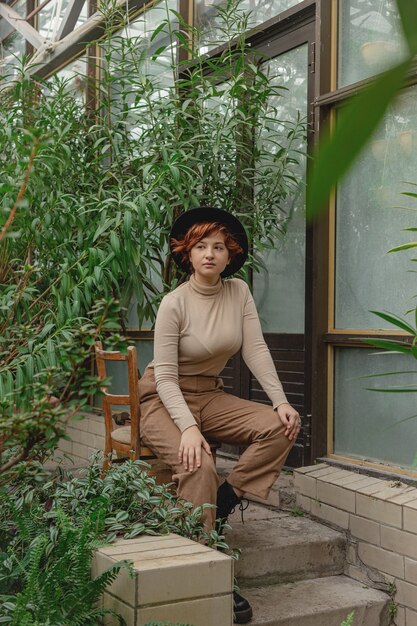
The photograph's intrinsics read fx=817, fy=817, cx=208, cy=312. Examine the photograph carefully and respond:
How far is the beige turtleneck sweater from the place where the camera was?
315cm

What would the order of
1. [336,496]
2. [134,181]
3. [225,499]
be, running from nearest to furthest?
[225,499], [336,496], [134,181]

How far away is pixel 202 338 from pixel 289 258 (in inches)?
60.6

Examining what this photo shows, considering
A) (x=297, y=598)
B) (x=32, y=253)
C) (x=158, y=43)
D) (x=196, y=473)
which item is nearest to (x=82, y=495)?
(x=196, y=473)

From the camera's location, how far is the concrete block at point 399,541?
10.7 ft

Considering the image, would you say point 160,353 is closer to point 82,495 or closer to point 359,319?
point 82,495

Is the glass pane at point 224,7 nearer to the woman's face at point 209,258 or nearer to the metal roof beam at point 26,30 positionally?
the woman's face at point 209,258

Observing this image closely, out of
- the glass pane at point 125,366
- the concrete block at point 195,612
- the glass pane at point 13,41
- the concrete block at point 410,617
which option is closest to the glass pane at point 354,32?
the concrete block at point 410,617

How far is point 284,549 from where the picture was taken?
11.2 ft

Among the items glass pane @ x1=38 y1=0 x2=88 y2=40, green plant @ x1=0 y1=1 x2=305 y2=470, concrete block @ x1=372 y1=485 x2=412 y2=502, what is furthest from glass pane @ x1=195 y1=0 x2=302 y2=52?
Result: concrete block @ x1=372 y1=485 x2=412 y2=502

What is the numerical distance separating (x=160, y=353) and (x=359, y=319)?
4.20 ft

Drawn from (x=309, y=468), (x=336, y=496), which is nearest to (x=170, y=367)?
(x=336, y=496)

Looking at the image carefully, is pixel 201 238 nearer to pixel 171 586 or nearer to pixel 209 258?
pixel 209 258

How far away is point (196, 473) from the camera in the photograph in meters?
2.93

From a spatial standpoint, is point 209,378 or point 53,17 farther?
point 53,17
